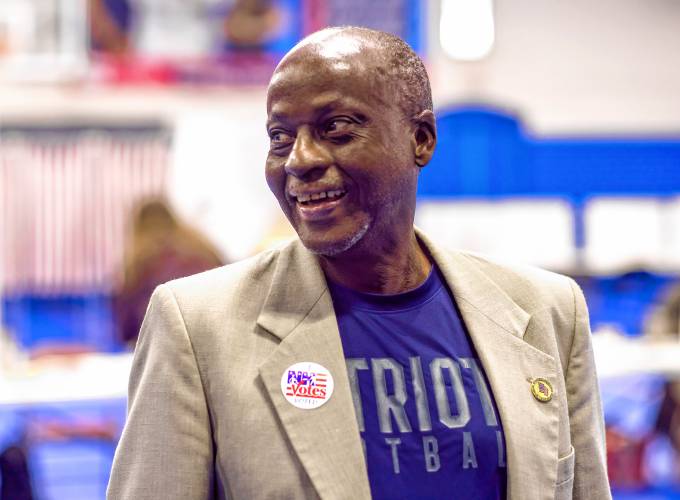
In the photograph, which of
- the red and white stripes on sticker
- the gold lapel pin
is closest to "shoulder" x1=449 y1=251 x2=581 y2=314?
the gold lapel pin

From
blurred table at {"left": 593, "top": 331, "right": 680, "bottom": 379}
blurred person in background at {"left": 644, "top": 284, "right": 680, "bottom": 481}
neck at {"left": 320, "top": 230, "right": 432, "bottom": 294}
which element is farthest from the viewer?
blurred person in background at {"left": 644, "top": 284, "right": 680, "bottom": 481}

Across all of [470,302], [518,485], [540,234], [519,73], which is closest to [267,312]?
[470,302]

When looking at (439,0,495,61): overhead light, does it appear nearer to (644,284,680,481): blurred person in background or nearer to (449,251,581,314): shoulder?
(644,284,680,481): blurred person in background

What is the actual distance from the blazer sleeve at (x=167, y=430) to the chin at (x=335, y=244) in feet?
0.77

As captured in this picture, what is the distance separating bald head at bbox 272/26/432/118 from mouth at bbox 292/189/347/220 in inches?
7.6

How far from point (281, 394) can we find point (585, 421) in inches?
22.4

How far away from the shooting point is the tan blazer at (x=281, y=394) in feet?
4.56

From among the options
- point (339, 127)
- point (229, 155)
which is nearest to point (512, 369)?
point (339, 127)

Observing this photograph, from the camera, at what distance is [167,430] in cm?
139

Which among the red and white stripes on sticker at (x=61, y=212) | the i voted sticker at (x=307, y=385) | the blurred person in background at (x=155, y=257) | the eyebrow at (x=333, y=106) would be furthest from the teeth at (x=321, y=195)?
the red and white stripes on sticker at (x=61, y=212)

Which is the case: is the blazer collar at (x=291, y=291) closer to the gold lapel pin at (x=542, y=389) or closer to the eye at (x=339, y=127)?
the eye at (x=339, y=127)

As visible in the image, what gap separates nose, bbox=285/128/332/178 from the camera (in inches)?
56.9

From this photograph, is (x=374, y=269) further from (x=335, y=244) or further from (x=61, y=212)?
(x=61, y=212)

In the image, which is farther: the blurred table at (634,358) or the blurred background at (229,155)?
the blurred background at (229,155)
